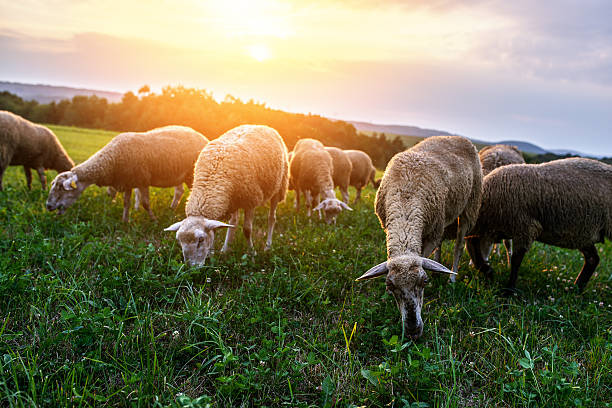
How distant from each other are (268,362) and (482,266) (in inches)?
158

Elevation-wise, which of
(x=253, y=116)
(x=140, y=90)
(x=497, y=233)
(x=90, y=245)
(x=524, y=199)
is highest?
(x=140, y=90)

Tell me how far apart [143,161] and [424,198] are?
19.9ft

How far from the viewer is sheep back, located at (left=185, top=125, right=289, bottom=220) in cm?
→ 504

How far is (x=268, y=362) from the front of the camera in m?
2.92

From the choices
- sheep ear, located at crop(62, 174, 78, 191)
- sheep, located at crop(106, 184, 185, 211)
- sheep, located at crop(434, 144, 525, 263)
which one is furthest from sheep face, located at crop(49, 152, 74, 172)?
sheep, located at crop(434, 144, 525, 263)

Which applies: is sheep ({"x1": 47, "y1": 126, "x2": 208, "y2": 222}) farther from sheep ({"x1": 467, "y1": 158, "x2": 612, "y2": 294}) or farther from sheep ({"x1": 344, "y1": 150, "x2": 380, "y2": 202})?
sheep ({"x1": 344, "y1": 150, "x2": 380, "y2": 202})

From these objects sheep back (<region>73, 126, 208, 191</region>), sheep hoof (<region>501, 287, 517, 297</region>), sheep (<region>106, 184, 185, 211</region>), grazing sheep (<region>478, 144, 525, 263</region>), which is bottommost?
sheep hoof (<region>501, 287, 517, 297</region>)

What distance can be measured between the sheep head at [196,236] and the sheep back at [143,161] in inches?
130

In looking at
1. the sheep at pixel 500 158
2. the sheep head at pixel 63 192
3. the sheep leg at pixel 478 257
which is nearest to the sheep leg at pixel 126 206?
the sheep head at pixel 63 192

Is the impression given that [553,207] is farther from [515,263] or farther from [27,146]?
[27,146]

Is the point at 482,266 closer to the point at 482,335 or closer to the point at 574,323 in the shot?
the point at 574,323

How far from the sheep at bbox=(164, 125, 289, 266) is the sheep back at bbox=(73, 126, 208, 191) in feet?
7.56

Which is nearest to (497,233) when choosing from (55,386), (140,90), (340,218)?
(340,218)

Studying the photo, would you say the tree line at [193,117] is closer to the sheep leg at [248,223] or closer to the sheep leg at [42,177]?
the sheep leg at [248,223]
